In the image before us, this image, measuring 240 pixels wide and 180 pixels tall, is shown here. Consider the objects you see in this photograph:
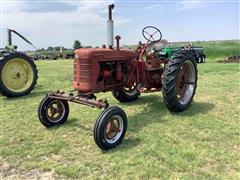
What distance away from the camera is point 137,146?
4520 mm

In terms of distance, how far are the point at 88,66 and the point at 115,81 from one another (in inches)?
33.3

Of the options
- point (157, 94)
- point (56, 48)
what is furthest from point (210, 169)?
point (56, 48)

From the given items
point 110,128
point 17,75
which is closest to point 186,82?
point 110,128

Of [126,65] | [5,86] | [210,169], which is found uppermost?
[126,65]

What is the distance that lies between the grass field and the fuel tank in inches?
28.5

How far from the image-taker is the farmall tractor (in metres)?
4.61

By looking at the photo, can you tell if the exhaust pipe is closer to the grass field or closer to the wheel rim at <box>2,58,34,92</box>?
the grass field

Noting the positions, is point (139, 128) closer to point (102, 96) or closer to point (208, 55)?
point (102, 96)

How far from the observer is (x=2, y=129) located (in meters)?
5.54

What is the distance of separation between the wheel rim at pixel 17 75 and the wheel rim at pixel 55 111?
11.7ft

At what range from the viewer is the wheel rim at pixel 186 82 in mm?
6562

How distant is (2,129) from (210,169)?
3581 millimetres

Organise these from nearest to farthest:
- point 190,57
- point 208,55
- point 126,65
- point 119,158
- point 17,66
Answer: point 119,158, point 126,65, point 190,57, point 17,66, point 208,55

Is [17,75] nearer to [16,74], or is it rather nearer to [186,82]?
[16,74]
